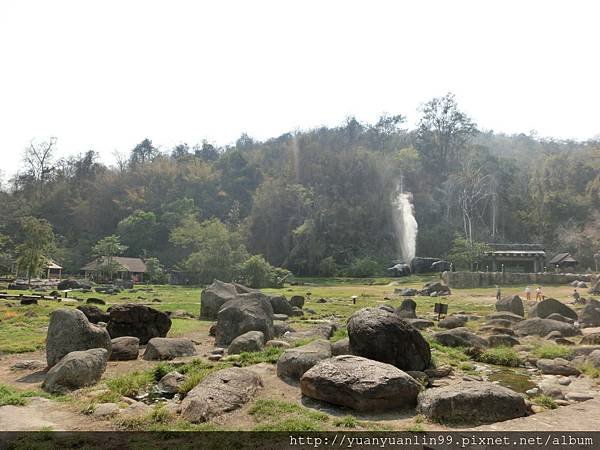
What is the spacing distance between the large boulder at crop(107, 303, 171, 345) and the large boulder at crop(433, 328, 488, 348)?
988 cm

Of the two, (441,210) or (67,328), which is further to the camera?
(441,210)

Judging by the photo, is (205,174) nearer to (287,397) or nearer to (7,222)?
(7,222)

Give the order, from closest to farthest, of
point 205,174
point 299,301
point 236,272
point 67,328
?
point 67,328
point 299,301
point 236,272
point 205,174

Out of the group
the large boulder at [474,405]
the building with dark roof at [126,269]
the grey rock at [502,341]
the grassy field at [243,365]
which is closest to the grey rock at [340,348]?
the grassy field at [243,365]

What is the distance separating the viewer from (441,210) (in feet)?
275

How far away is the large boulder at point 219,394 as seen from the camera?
28.4 ft

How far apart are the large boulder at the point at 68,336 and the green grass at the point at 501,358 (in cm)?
1069

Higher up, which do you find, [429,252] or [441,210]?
[441,210]

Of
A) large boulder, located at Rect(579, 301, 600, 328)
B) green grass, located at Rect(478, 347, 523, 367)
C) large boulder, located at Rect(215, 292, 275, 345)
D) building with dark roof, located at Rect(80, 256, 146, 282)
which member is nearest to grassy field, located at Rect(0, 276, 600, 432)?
green grass, located at Rect(478, 347, 523, 367)

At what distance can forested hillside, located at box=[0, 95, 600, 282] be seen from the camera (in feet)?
243

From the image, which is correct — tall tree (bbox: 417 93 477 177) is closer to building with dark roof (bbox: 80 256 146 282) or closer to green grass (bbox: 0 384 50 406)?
building with dark roof (bbox: 80 256 146 282)

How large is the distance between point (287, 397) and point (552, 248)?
72.0 m

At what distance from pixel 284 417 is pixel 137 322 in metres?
9.89

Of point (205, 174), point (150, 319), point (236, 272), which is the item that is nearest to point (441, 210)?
point (236, 272)
